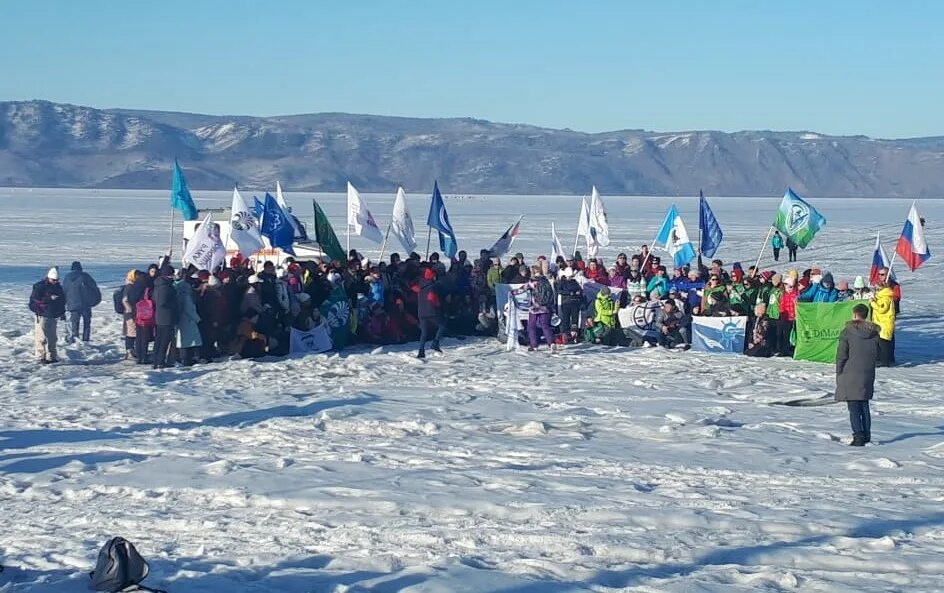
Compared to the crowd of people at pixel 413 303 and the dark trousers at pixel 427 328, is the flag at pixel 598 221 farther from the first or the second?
the dark trousers at pixel 427 328

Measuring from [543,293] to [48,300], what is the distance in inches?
255

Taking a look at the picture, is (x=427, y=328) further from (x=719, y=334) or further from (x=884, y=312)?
(x=884, y=312)

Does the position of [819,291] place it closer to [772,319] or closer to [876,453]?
[772,319]

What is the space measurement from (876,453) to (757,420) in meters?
1.77

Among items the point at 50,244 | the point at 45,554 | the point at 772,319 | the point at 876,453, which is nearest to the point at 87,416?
the point at 45,554

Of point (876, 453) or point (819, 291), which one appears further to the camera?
point (819, 291)

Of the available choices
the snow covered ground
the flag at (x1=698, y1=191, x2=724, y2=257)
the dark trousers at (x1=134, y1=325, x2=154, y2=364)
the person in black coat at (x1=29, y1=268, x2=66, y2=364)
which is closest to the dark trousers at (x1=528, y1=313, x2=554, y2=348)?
the snow covered ground

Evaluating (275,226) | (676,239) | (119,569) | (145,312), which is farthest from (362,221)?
(119,569)

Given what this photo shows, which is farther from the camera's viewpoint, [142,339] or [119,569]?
[142,339]

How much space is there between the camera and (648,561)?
7676mm

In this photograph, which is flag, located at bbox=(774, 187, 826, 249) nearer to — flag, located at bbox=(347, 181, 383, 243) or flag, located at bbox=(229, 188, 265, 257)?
flag, located at bbox=(347, 181, 383, 243)

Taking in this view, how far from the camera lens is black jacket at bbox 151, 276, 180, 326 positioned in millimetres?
15914

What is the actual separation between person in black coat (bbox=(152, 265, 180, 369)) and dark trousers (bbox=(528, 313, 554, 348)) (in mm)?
4889

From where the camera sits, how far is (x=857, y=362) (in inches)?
452
